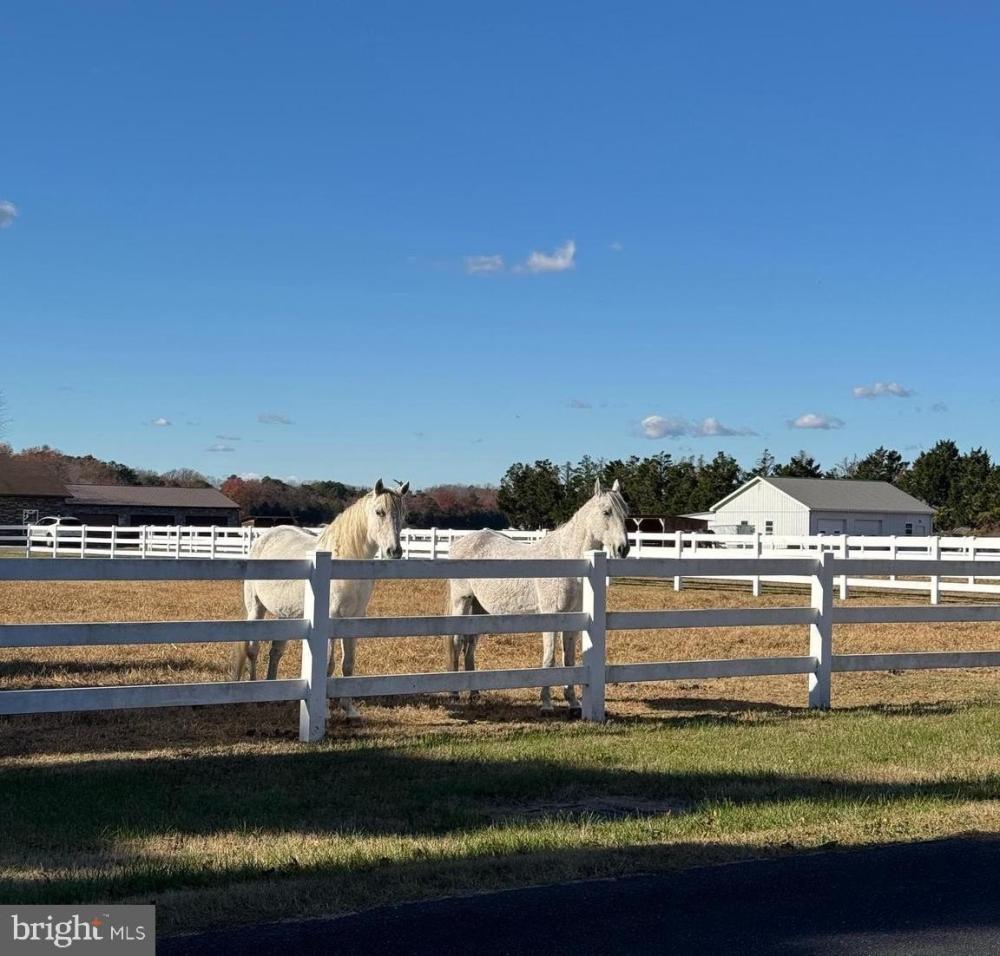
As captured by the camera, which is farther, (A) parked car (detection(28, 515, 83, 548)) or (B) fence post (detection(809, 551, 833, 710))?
(A) parked car (detection(28, 515, 83, 548))

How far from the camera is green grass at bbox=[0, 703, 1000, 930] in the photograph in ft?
19.2

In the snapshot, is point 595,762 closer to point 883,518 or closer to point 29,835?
point 29,835

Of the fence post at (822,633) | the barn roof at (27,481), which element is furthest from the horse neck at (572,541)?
the barn roof at (27,481)

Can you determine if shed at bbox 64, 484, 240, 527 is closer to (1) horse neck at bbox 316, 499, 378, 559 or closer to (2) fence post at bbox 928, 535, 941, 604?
(2) fence post at bbox 928, 535, 941, 604

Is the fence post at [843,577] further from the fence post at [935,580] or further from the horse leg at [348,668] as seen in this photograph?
the horse leg at [348,668]

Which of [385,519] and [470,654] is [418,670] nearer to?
[470,654]

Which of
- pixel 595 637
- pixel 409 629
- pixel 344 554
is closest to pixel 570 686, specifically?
pixel 595 637

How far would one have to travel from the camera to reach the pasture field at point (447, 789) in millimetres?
5969

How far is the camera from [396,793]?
786cm

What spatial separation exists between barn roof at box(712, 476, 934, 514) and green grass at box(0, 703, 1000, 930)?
58.6 meters

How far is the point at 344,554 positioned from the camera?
11.5 metres

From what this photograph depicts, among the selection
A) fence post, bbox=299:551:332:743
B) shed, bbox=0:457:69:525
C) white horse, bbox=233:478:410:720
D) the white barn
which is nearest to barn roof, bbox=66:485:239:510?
shed, bbox=0:457:69:525

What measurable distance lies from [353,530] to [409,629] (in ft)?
5.76

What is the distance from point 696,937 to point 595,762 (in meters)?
3.77
